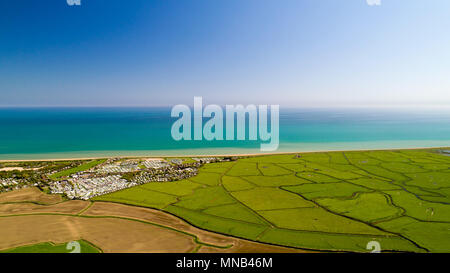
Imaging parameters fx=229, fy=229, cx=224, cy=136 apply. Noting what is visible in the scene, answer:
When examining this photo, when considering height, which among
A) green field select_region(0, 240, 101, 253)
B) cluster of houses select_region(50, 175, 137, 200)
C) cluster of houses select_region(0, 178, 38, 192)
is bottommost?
green field select_region(0, 240, 101, 253)

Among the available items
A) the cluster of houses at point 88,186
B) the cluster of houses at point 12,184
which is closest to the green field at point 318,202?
the cluster of houses at point 88,186

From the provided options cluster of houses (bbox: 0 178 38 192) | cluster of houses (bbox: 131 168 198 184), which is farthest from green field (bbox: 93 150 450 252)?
cluster of houses (bbox: 0 178 38 192)

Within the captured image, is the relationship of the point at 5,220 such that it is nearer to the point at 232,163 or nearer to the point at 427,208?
the point at 232,163

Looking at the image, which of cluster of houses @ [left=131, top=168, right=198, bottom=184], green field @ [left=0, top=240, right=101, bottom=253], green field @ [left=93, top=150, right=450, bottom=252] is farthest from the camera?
cluster of houses @ [left=131, top=168, right=198, bottom=184]

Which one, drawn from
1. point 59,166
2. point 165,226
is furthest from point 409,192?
point 59,166

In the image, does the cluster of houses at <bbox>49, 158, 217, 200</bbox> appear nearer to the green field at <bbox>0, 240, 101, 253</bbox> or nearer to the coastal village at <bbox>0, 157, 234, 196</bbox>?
the coastal village at <bbox>0, 157, 234, 196</bbox>

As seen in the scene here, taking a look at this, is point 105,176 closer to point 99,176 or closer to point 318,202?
point 99,176
